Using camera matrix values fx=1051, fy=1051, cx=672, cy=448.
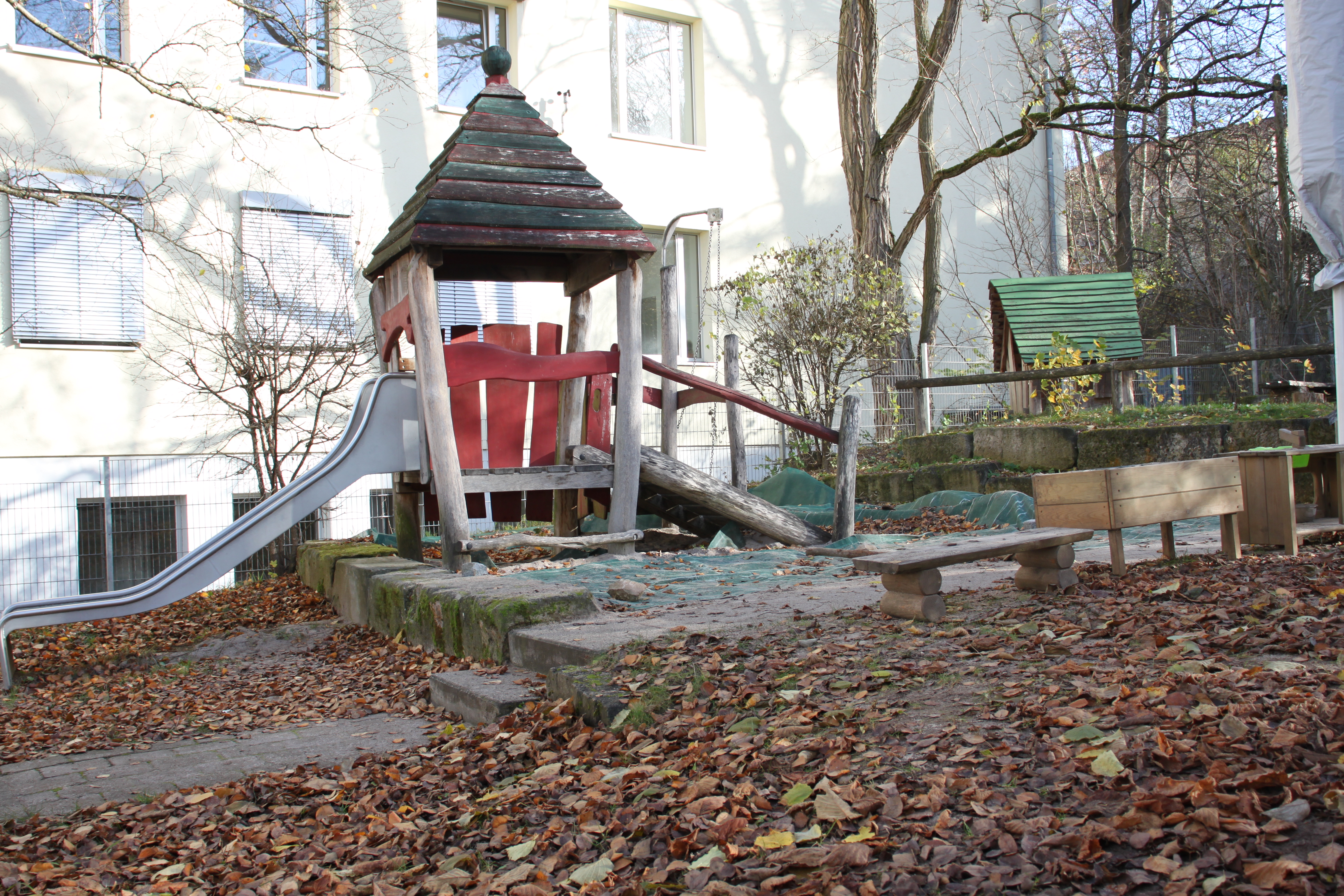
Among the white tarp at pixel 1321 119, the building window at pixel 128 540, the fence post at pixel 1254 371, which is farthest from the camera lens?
the fence post at pixel 1254 371

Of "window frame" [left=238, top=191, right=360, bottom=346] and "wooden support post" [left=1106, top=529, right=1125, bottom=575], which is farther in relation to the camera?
"window frame" [left=238, top=191, right=360, bottom=346]

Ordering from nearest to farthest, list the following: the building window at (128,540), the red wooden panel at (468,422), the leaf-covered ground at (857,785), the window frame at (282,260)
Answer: the leaf-covered ground at (857,785), the red wooden panel at (468,422), the building window at (128,540), the window frame at (282,260)

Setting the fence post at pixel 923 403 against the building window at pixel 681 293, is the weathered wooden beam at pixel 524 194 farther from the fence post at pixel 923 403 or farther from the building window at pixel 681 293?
the building window at pixel 681 293

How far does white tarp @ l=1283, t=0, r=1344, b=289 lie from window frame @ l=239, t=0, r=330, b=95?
9.82 metres

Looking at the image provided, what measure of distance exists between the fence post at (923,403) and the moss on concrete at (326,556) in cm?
706

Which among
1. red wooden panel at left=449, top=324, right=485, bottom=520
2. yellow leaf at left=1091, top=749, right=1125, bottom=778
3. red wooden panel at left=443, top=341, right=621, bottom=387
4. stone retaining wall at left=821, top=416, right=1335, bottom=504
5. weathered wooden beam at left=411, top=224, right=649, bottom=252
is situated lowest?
yellow leaf at left=1091, top=749, right=1125, bottom=778

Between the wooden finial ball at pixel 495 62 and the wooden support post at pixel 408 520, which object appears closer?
the wooden finial ball at pixel 495 62

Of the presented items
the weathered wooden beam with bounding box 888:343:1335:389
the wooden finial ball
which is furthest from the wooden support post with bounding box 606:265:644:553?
the weathered wooden beam with bounding box 888:343:1335:389

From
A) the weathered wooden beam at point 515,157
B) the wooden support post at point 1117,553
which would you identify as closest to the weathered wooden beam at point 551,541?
the weathered wooden beam at point 515,157

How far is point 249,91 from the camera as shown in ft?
41.2

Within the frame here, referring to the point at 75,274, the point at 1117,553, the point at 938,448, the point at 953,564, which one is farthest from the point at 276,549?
the point at 1117,553

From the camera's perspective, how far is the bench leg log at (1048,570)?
4.90 metres

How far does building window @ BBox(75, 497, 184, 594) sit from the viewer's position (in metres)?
11.2

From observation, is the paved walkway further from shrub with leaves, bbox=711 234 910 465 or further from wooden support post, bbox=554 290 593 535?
shrub with leaves, bbox=711 234 910 465
